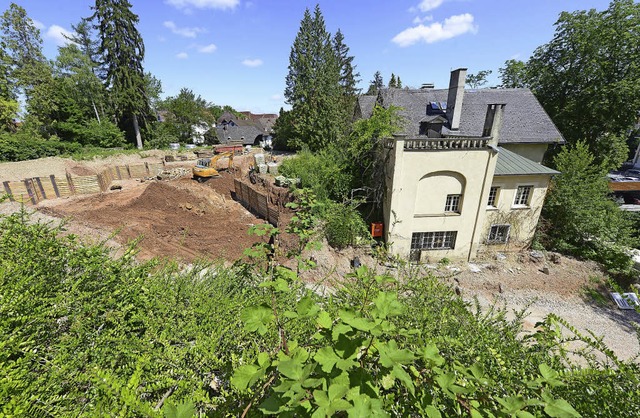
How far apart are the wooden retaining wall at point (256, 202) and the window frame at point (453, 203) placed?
9.86 m

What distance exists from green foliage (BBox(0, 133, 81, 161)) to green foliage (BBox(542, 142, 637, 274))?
47990mm

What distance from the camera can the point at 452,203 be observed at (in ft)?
48.3

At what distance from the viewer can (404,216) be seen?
47.7ft

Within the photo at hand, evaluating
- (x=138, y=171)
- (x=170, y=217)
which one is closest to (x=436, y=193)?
(x=170, y=217)

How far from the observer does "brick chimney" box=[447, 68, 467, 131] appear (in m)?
18.3

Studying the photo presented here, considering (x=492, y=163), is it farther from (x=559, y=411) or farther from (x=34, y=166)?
(x=34, y=166)

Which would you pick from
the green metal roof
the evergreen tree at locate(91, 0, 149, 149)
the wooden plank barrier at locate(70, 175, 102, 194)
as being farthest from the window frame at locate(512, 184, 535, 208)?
the evergreen tree at locate(91, 0, 149, 149)

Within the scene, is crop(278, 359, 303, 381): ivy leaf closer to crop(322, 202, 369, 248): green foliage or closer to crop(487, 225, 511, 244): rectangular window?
crop(322, 202, 369, 248): green foliage

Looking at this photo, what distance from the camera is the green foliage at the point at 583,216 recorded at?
1551cm

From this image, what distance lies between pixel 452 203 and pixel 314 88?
927 inches

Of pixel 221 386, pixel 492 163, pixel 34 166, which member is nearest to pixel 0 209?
pixel 34 166

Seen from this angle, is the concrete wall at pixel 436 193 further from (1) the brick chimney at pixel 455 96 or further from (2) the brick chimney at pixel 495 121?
(1) the brick chimney at pixel 455 96

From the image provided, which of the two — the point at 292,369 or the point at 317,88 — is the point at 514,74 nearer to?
the point at 317,88

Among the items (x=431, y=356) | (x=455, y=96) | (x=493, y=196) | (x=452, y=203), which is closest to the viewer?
(x=431, y=356)
